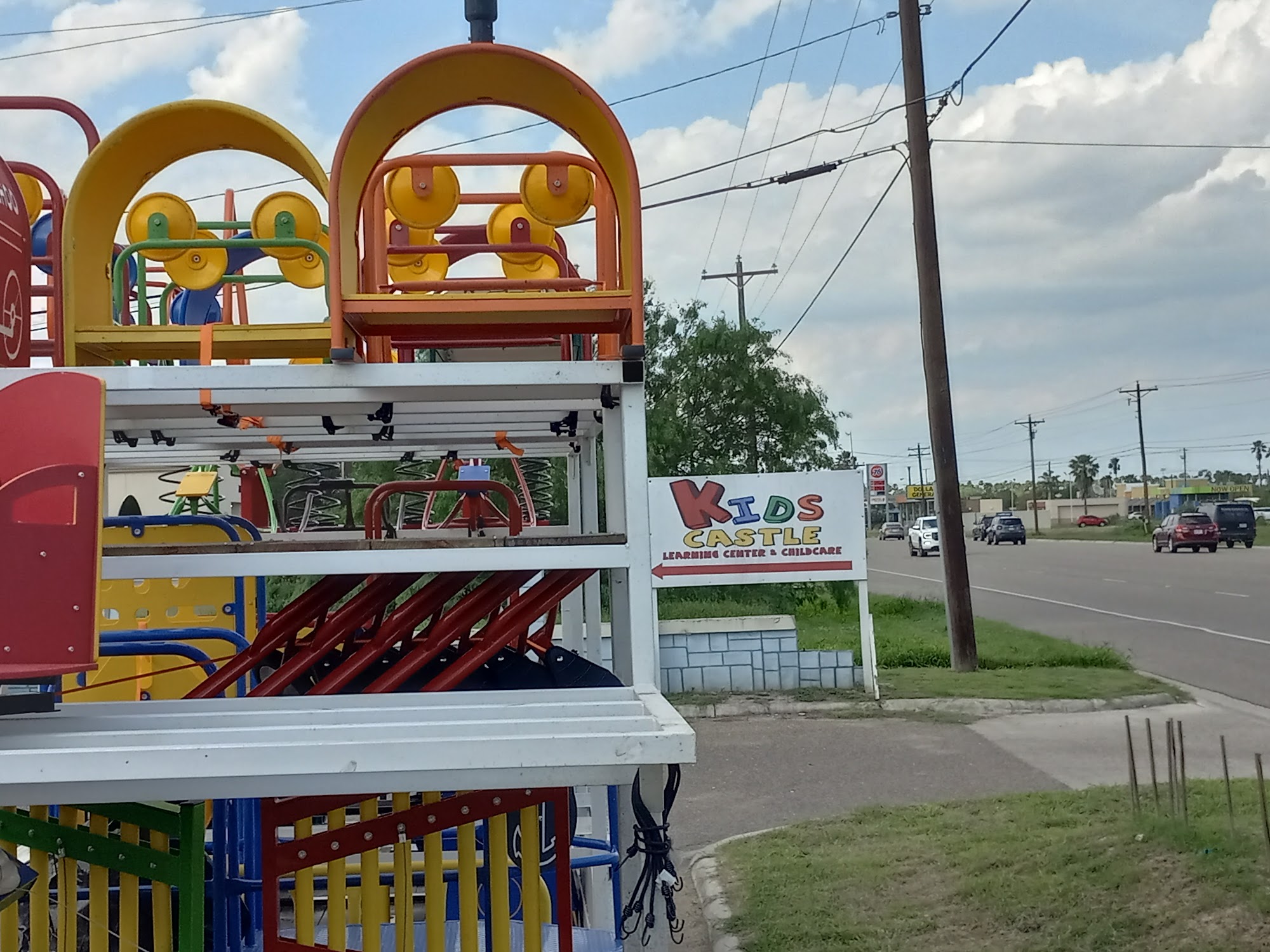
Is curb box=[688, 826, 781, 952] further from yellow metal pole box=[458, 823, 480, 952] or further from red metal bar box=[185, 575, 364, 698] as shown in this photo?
yellow metal pole box=[458, 823, 480, 952]

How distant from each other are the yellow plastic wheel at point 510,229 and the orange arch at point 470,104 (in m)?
1.84

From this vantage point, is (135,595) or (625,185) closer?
(625,185)

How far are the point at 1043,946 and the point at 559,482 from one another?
13.0 metres

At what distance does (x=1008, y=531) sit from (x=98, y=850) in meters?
59.7

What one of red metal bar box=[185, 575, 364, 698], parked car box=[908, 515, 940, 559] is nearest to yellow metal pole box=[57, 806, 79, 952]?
red metal bar box=[185, 575, 364, 698]

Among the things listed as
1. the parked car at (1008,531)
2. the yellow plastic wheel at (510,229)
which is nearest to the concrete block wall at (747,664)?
the yellow plastic wheel at (510,229)

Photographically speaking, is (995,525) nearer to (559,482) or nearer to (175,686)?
(559,482)

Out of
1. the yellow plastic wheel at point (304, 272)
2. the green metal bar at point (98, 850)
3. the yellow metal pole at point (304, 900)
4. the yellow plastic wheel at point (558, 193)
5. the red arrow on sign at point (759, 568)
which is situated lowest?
the yellow metal pole at point (304, 900)

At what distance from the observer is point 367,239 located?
354 centimetres

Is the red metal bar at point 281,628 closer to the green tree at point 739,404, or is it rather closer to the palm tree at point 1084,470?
the green tree at point 739,404

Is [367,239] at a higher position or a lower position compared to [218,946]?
higher

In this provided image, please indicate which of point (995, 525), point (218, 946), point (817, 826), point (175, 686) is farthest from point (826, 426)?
point (995, 525)

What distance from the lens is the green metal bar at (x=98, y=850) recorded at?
272 cm

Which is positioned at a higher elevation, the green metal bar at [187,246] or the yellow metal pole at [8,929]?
the green metal bar at [187,246]
